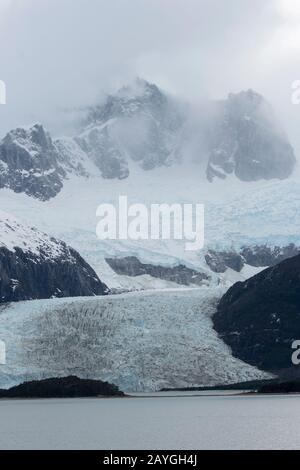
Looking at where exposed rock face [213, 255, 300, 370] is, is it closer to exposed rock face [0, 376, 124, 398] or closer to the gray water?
exposed rock face [0, 376, 124, 398]

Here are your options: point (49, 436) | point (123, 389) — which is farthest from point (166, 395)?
point (49, 436)

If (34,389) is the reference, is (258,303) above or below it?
above

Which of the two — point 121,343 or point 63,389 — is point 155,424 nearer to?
point 63,389

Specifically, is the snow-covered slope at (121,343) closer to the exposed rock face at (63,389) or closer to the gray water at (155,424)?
the exposed rock face at (63,389)

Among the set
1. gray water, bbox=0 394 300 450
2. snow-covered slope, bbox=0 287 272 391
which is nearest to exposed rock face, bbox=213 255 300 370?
snow-covered slope, bbox=0 287 272 391
